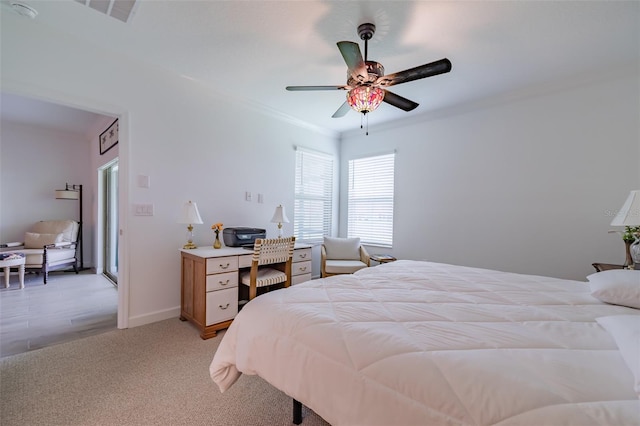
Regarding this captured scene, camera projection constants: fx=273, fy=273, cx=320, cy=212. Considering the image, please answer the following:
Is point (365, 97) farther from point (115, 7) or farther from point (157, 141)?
point (157, 141)

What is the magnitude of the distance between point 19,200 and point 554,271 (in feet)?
26.9

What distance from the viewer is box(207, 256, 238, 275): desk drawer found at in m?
2.55

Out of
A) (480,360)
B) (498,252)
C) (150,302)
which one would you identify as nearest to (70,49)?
(150,302)

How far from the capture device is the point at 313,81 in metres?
2.99

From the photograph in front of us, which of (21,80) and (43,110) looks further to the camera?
(43,110)

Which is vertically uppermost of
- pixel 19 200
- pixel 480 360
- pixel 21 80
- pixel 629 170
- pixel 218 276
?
pixel 21 80

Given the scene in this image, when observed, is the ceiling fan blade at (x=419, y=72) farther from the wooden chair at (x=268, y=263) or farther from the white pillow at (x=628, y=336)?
the wooden chair at (x=268, y=263)

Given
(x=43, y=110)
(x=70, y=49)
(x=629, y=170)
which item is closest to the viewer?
(x=70, y=49)

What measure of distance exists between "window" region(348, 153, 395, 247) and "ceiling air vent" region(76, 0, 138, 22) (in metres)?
3.45

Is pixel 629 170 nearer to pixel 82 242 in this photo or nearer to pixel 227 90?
pixel 227 90

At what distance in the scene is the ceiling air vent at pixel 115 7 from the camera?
1933 mm

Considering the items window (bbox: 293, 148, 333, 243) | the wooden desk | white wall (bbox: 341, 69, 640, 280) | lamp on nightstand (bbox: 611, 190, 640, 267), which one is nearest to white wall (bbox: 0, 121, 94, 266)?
the wooden desk

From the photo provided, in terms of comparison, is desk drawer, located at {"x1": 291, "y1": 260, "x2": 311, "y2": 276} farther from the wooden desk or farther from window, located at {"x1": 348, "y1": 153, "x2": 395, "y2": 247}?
window, located at {"x1": 348, "y1": 153, "x2": 395, "y2": 247}

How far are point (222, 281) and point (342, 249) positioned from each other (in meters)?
1.98
